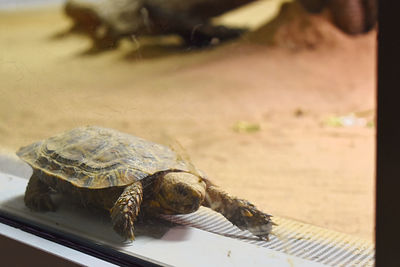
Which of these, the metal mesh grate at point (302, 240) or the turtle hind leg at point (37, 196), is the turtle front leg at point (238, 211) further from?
the turtle hind leg at point (37, 196)

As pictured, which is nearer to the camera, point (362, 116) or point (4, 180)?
point (4, 180)

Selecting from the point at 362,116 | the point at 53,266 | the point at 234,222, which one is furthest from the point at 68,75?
the point at 362,116

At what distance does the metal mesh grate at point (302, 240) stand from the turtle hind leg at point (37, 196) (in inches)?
16.4

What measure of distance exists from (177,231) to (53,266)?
13.5 inches

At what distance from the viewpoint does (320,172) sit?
2.93 meters

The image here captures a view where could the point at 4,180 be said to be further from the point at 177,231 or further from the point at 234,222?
the point at 234,222

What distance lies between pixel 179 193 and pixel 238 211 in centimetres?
18

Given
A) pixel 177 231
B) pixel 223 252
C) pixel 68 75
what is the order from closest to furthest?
pixel 223 252 → pixel 177 231 → pixel 68 75

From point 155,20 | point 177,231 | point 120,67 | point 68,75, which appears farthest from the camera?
point 155,20

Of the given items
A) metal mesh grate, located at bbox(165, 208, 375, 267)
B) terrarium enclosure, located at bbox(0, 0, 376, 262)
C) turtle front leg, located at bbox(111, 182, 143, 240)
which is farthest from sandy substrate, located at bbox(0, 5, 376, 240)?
turtle front leg, located at bbox(111, 182, 143, 240)

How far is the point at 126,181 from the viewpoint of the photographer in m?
1.34

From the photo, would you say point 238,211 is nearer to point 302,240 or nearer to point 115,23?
point 302,240

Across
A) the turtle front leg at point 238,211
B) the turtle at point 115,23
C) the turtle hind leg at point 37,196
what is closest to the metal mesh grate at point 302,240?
the turtle front leg at point 238,211

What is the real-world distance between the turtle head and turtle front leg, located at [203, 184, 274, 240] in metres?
0.04
